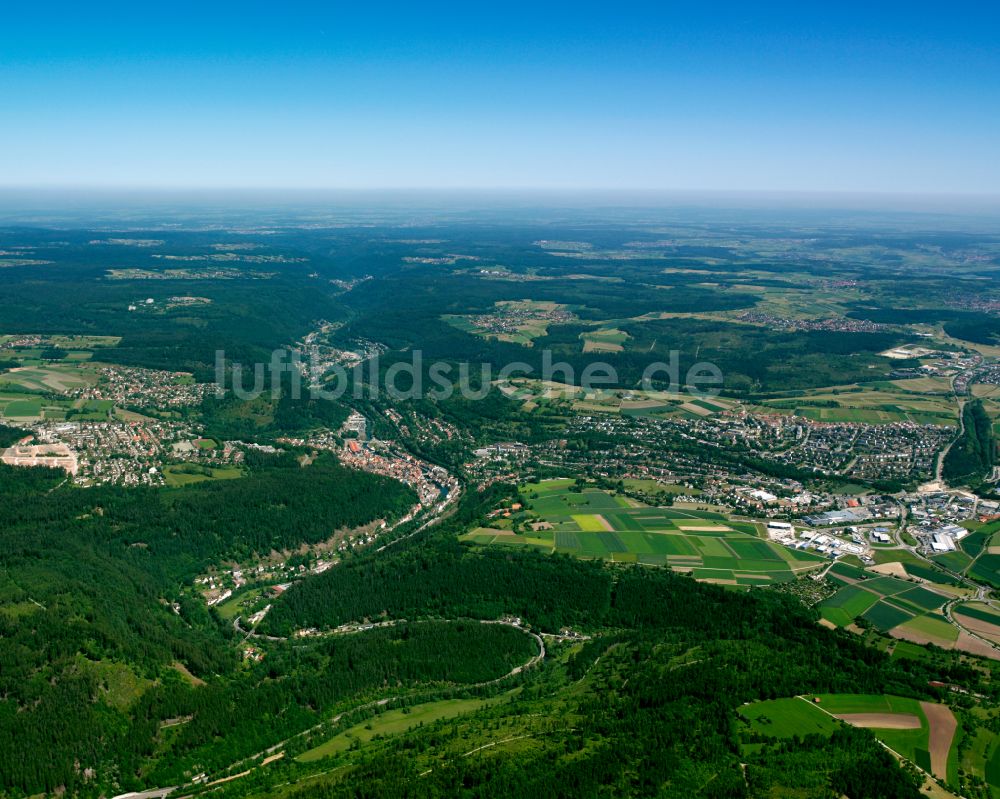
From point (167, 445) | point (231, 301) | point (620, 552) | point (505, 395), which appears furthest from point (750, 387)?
point (231, 301)

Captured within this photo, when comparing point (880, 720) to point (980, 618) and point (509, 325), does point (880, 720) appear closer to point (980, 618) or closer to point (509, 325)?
point (980, 618)

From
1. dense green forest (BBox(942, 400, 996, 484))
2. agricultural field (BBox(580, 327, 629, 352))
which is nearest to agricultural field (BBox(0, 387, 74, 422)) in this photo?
agricultural field (BBox(580, 327, 629, 352))

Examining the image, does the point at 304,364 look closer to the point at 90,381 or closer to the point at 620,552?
the point at 90,381

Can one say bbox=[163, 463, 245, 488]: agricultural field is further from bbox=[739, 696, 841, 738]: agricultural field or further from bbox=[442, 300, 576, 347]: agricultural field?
bbox=[442, 300, 576, 347]: agricultural field

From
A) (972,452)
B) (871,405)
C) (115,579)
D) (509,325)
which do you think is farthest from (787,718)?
(509,325)

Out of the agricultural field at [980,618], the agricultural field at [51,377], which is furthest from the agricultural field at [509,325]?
the agricultural field at [980,618]
